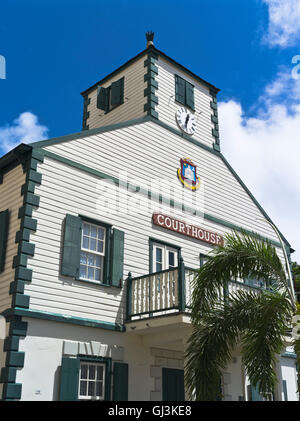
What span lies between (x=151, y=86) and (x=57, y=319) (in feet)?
30.2

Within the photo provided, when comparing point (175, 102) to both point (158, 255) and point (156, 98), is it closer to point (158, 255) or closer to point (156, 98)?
point (156, 98)

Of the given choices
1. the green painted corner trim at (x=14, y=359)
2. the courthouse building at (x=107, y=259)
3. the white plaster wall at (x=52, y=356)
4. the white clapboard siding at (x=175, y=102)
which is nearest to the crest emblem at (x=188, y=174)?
the courthouse building at (x=107, y=259)

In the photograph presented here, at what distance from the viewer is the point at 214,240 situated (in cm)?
1577

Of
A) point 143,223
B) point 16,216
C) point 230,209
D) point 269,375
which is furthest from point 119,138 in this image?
point 269,375

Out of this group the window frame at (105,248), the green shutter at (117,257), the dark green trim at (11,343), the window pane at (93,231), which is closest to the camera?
the dark green trim at (11,343)

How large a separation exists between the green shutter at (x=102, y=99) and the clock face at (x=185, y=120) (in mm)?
3145

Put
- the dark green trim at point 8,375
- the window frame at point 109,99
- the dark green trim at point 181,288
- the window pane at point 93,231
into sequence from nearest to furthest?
the dark green trim at point 8,375, the dark green trim at point 181,288, the window pane at point 93,231, the window frame at point 109,99

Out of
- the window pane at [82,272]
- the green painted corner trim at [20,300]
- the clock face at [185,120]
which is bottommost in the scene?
the green painted corner trim at [20,300]

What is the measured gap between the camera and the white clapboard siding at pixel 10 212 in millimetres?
10906

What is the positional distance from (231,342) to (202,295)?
109 cm

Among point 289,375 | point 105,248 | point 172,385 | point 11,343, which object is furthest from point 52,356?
point 289,375

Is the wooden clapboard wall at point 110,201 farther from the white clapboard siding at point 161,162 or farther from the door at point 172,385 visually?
the door at point 172,385
